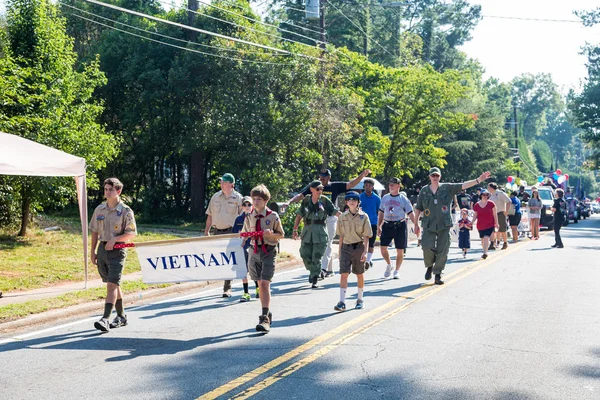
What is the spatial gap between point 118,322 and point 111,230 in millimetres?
1181

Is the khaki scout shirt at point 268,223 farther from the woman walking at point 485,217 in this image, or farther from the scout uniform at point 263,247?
the woman walking at point 485,217

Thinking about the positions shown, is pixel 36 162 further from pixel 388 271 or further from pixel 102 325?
pixel 388 271

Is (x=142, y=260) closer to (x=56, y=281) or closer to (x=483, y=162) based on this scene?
(x=56, y=281)

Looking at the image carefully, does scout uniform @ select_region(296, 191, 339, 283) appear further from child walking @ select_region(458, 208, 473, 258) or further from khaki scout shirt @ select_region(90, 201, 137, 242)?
child walking @ select_region(458, 208, 473, 258)

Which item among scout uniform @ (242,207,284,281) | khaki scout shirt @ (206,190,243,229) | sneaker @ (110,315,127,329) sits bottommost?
sneaker @ (110,315,127,329)

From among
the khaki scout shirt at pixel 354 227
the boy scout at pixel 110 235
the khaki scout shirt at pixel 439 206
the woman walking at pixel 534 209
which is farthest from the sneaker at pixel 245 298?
the woman walking at pixel 534 209

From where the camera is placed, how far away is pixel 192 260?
9.38 metres

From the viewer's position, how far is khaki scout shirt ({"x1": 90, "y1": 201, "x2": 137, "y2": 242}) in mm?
8609

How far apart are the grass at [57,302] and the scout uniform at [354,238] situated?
369 centimetres

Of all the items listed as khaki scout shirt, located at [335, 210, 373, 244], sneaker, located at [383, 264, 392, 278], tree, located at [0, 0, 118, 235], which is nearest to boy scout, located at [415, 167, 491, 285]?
sneaker, located at [383, 264, 392, 278]

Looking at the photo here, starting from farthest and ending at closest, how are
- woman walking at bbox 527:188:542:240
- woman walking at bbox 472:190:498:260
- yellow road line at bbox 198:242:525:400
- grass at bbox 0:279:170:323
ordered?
woman walking at bbox 527:188:542:240 → woman walking at bbox 472:190:498:260 → grass at bbox 0:279:170:323 → yellow road line at bbox 198:242:525:400

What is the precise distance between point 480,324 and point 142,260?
4334mm

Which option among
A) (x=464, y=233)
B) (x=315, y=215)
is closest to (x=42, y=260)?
(x=315, y=215)

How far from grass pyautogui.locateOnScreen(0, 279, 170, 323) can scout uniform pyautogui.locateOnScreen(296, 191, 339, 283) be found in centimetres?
256
